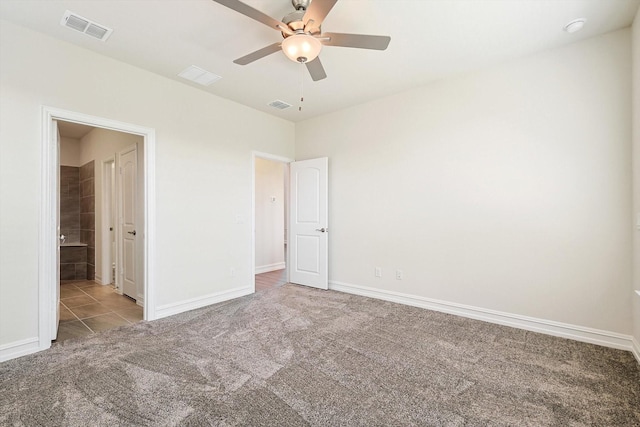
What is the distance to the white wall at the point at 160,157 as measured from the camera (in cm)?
250

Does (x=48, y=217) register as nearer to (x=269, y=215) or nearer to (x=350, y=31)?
(x=350, y=31)

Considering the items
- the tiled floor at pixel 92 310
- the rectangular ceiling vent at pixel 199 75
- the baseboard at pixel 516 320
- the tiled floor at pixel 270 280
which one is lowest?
the tiled floor at pixel 270 280

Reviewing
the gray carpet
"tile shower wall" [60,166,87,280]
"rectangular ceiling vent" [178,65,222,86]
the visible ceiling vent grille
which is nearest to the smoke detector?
the gray carpet

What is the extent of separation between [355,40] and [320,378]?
253 centimetres

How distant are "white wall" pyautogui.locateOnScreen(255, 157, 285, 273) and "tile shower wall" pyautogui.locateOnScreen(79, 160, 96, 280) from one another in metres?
3.01

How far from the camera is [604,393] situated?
1.98m

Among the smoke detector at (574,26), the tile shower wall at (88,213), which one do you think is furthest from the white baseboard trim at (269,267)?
the smoke detector at (574,26)

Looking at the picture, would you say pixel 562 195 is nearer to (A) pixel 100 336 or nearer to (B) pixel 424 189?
(B) pixel 424 189

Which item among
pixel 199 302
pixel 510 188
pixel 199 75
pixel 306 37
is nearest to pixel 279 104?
pixel 199 75

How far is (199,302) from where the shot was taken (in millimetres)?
3816

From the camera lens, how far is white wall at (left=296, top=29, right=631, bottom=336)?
2693 mm

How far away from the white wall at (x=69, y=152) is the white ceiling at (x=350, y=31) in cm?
413

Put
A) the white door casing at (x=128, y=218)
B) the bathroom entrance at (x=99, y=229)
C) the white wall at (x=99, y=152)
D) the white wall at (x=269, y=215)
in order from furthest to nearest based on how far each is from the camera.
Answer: the white wall at (x=269, y=215), the white wall at (x=99, y=152), the white door casing at (x=128, y=218), the bathroom entrance at (x=99, y=229)

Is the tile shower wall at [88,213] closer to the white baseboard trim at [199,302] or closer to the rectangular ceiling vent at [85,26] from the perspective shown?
the white baseboard trim at [199,302]
